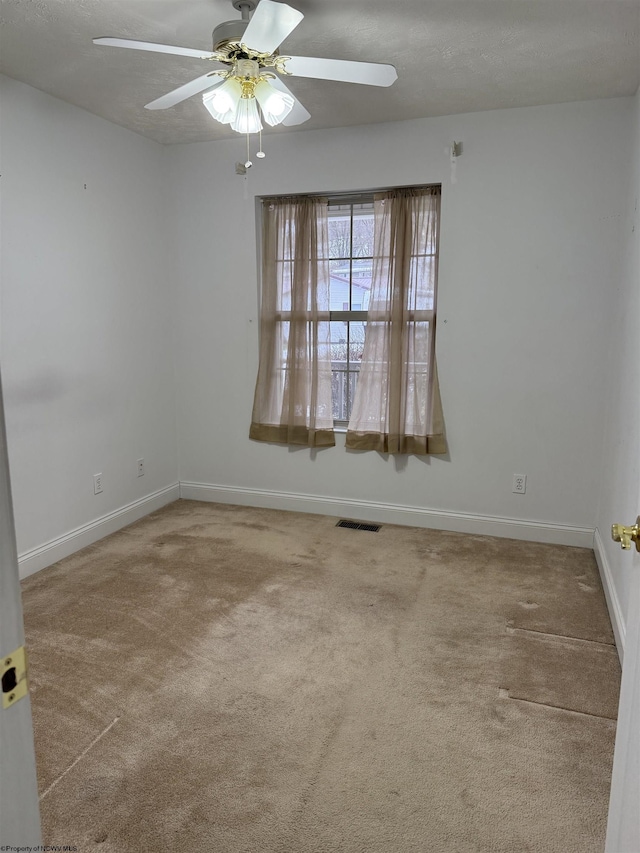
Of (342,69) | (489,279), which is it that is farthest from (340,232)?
(342,69)

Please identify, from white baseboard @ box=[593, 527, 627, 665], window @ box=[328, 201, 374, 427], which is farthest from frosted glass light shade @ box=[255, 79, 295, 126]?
white baseboard @ box=[593, 527, 627, 665]

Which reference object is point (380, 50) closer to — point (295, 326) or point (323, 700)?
point (295, 326)

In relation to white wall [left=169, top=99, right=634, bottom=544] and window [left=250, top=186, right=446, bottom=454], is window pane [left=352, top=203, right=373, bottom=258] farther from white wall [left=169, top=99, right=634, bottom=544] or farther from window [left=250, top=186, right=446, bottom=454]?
white wall [left=169, top=99, right=634, bottom=544]

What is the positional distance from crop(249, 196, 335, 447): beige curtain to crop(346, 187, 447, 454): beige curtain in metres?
0.33

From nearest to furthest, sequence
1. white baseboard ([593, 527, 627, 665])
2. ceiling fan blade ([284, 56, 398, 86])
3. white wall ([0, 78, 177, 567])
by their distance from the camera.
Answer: ceiling fan blade ([284, 56, 398, 86]) < white baseboard ([593, 527, 627, 665]) < white wall ([0, 78, 177, 567])

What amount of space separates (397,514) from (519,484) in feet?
2.61

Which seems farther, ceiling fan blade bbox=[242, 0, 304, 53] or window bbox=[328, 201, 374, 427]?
window bbox=[328, 201, 374, 427]

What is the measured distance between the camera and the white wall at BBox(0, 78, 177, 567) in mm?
2891

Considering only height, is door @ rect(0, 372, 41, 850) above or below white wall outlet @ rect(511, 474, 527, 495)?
above

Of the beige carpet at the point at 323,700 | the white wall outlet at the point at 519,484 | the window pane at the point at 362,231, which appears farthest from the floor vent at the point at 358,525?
the window pane at the point at 362,231

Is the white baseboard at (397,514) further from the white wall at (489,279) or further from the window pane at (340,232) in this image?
the window pane at (340,232)

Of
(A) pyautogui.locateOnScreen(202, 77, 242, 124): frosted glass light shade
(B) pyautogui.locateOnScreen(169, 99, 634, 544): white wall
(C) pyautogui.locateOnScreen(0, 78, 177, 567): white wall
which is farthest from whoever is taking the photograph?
(B) pyautogui.locateOnScreen(169, 99, 634, 544): white wall

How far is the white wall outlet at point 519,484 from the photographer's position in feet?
11.5

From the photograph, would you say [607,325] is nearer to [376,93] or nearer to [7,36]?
[376,93]
